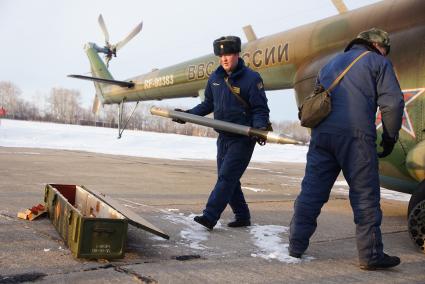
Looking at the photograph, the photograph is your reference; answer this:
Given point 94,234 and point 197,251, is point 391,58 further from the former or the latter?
point 94,234

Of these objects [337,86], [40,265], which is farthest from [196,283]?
[337,86]

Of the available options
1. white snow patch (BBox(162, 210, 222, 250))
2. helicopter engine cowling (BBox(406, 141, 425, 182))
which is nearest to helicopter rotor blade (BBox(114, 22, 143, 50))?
white snow patch (BBox(162, 210, 222, 250))

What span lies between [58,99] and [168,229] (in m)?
125

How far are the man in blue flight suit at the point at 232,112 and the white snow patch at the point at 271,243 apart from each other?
1.11 feet

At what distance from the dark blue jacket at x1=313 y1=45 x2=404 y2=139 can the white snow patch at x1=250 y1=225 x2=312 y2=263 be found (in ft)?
3.20

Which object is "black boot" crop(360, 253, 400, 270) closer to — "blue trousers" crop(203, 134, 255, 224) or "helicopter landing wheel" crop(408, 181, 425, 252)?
"helicopter landing wheel" crop(408, 181, 425, 252)

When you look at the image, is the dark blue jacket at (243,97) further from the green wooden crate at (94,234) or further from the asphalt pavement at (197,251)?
the green wooden crate at (94,234)

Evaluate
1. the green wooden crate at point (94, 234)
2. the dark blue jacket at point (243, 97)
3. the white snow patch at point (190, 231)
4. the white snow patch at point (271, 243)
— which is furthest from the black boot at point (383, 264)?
the green wooden crate at point (94, 234)

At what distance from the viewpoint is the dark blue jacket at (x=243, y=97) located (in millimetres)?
3898

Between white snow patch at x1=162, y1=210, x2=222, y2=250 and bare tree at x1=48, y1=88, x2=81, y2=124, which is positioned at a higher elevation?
bare tree at x1=48, y1=88, x2=81, y2=124

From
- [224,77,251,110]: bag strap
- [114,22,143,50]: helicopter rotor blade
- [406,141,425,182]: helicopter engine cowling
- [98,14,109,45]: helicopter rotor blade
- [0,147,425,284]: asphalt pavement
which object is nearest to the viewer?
[0,147,425,284]: asphalt pavement

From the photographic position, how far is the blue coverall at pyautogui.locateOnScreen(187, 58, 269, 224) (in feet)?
12.6

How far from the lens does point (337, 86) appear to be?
3.04m

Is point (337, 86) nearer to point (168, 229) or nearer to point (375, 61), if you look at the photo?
point (375, 61)
